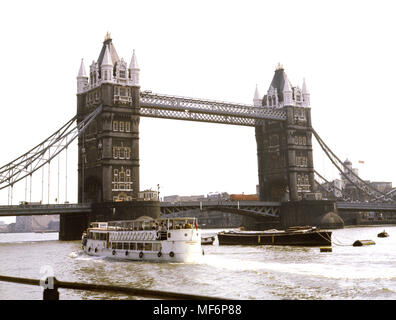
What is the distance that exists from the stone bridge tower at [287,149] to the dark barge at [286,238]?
4372cm

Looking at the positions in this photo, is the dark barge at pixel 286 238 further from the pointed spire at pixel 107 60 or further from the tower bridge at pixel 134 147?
the pointed spire at pixel 107 60

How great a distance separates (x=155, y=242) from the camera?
1890 inches

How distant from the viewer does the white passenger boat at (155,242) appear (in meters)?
45.8

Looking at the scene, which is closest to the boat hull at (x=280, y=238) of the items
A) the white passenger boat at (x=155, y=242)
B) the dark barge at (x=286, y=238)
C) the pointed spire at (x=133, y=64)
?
the dark barge at (x=286, y=238)

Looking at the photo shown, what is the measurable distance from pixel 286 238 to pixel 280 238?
1048 mm

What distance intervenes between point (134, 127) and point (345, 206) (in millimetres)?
62740

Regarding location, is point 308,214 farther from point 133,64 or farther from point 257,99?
point 133,64

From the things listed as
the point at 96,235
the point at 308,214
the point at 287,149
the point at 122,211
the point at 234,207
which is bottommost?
the point at 96,235

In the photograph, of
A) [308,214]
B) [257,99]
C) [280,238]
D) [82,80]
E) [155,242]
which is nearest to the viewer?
[155,242]

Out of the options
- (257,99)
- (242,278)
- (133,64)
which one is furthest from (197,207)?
(242,278)

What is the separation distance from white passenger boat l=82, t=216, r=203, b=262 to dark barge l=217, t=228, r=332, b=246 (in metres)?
23.9

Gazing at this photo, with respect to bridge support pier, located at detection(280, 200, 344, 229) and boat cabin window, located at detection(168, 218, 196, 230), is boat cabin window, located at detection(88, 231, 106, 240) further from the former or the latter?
bridge support pier, located at detection(280, 200, 344, 229)

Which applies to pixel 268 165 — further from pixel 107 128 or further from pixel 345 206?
pixel 107 128

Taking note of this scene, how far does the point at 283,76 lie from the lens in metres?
128
